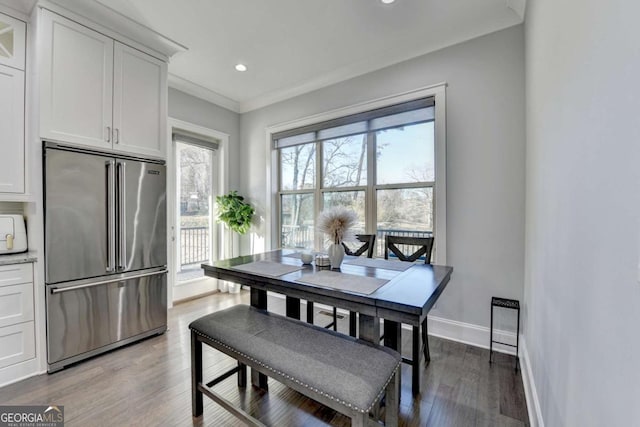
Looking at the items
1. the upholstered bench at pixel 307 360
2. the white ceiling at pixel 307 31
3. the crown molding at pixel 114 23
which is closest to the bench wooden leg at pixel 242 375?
the upholstered bench at pixel 307 360

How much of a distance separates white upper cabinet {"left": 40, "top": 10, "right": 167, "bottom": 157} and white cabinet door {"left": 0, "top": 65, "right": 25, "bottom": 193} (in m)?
0.25

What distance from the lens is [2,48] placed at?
2.20 meters

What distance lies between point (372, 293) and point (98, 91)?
2983mm

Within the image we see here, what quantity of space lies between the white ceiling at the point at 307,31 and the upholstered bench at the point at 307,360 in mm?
2608

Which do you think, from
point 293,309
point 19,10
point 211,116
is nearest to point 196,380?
point 293,309

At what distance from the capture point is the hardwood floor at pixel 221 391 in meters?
1.73

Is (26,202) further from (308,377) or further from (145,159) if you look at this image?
(308,377)

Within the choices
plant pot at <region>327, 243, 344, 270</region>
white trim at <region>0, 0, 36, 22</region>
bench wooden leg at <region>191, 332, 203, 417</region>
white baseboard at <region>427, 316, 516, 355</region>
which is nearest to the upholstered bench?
bench wooden leg at <region>191, 332, 203, 417</region>

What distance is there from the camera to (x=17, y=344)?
2.15 m

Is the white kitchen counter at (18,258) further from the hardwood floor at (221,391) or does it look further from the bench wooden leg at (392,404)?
the bench wooden leg at (392,404)

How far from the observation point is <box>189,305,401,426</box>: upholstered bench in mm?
1171

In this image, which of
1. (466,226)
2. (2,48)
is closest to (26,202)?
(2,48)

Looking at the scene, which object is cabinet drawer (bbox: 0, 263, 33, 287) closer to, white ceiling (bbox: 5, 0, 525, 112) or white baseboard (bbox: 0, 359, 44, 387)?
white baseboard (bbox: 0, 359, 44, 387)

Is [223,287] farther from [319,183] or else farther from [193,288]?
[319,183]
